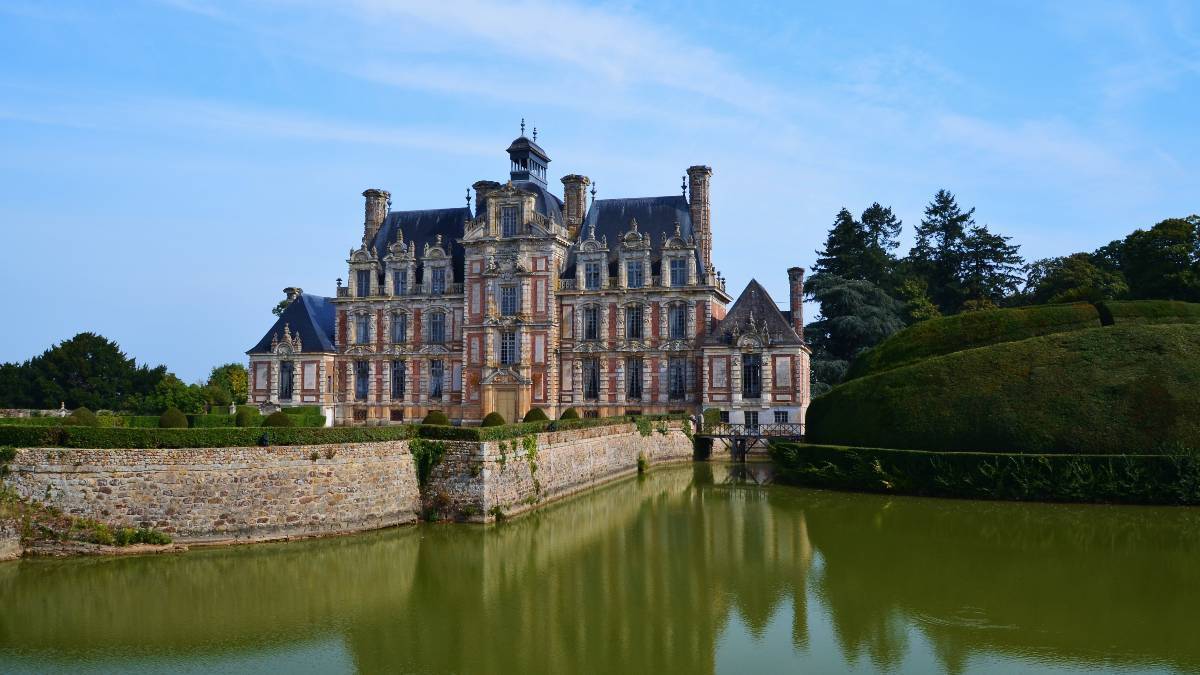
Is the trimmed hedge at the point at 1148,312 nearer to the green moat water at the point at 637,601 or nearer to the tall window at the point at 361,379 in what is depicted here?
the green moat water at the point at 637,601

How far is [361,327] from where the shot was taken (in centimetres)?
4956

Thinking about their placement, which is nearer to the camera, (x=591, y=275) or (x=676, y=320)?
(x=676, y=320)

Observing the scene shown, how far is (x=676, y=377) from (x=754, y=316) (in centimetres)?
478

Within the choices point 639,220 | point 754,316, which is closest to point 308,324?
point 639,220

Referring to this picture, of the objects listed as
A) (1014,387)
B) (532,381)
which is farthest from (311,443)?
(532,381)

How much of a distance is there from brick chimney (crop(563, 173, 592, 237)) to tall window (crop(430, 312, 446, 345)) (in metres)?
7.98

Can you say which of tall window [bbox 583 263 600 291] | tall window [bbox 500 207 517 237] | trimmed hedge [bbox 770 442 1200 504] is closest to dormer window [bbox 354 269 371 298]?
tall window [bbox 500 207 517 237]

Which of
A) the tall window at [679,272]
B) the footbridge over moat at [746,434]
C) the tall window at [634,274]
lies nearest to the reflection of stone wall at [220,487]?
the footbridge over moat at [746,434]

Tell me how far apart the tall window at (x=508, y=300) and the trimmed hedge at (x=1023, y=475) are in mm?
20092

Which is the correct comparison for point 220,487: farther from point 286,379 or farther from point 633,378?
point 286,379

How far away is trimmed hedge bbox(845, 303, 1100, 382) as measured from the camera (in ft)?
112

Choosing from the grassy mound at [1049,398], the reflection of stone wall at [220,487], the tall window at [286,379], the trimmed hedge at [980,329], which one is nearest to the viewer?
the reflection of stone wall at [220,487]

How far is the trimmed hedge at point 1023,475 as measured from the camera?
86.6 ft

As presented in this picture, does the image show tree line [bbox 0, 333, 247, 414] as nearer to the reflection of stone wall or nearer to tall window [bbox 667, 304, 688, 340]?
tall window [bbox 667, 304, 688, 340]
